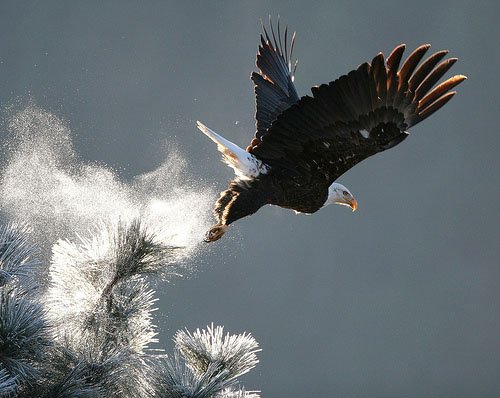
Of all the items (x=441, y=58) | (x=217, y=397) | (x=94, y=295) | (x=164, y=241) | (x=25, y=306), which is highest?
(x=441, y=58)

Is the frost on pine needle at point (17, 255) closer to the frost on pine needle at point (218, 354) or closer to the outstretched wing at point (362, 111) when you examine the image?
the frost on pine needle at point (218, 354)

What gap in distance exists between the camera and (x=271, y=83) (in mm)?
3252

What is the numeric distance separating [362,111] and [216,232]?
82 centimetres

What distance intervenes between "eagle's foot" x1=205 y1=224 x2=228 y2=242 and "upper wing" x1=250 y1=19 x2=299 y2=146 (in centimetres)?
58

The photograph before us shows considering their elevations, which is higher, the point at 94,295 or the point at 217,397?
the point at 94,295

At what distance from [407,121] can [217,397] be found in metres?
1.18

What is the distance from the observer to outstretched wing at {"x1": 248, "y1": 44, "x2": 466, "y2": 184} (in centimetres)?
202

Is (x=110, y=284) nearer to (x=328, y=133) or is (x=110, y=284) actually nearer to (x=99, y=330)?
(x=99, y=330)

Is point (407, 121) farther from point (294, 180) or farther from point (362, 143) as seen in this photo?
point (294, 180)

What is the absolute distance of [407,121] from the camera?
2178mm

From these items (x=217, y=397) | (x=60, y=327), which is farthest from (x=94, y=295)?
(x=217, y=397)

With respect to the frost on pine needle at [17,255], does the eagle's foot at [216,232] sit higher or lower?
higher

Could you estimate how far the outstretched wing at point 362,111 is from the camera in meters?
2.02

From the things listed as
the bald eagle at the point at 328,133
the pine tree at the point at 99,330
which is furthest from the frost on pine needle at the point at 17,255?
the bald eagle at the point at 328,133
